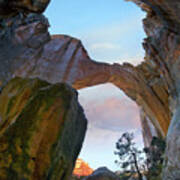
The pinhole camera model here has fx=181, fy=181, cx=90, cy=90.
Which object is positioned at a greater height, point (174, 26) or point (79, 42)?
point (79, 42)

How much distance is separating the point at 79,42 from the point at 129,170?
52.4 ft

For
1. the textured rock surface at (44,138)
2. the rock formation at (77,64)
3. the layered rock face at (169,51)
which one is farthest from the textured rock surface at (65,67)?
the textured rock surface at (44,138)

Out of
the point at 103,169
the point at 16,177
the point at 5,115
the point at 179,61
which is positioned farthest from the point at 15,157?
the point at 179,61

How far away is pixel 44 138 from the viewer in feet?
12.8

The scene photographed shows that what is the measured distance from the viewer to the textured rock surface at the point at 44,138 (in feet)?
11.6

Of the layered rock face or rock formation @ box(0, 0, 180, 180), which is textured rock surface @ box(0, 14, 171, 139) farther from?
the layered rock face

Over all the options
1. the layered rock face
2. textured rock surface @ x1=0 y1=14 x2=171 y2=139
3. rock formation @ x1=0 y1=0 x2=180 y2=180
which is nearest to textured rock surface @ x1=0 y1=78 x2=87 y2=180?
the layered rock face

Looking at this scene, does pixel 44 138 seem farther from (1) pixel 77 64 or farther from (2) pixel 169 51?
(1) pixel 77 64

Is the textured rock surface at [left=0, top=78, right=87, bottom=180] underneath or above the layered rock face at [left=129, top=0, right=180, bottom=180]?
underneath

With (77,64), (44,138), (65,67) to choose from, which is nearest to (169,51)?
(77,64)

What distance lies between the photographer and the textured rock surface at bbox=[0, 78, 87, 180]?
140 inches

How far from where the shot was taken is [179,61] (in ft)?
37.6

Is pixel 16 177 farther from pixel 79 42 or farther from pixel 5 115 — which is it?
pixel 79 42

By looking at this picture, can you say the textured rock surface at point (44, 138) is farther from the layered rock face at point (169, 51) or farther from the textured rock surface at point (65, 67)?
the textured rock surface at point (65, 67)
